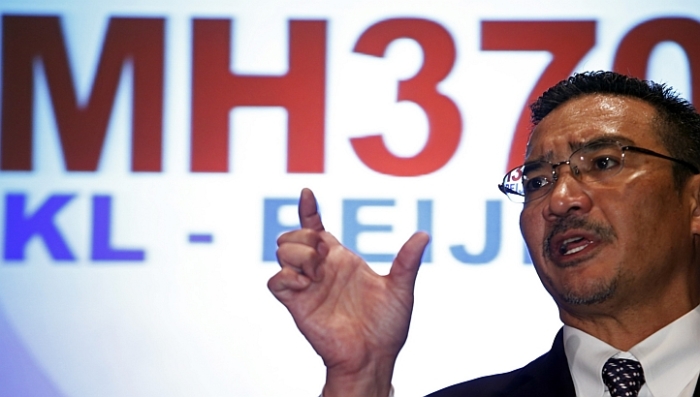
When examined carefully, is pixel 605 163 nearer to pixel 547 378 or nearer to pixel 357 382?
pixel 547 378

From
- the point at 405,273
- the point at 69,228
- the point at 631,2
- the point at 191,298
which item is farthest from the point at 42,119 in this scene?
the point at 631,2

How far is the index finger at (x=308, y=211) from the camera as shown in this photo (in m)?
1.63

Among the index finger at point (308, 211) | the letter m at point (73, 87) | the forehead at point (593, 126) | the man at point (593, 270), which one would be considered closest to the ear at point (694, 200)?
the man at point (593, 270)

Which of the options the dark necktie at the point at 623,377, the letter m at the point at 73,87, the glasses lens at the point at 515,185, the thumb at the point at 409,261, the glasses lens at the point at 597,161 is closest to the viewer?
the thumb at the point at 409,261

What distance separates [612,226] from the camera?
1852 millimetres

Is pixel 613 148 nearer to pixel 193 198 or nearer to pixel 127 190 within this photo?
pixel 193 198

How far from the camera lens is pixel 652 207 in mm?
1881

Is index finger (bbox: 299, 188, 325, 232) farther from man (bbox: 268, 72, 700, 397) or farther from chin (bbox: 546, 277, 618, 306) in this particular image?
chin (bbox: 546, 277, 618, 306)

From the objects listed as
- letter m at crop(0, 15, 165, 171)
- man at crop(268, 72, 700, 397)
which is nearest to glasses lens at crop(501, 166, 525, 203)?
man at crop(268, 72, 700, 397)

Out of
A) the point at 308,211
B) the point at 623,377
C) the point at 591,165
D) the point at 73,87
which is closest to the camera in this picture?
the point at 308,211

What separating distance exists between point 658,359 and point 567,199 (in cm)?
37

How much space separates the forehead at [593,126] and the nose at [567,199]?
0.27ft

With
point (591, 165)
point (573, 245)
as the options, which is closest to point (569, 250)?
point (573, 245)

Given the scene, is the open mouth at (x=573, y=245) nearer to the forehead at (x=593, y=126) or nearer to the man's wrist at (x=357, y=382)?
the forehead at (x=593, y=126)
